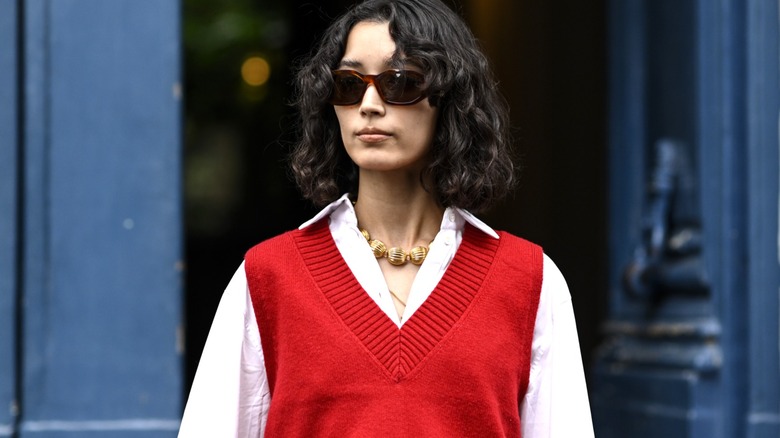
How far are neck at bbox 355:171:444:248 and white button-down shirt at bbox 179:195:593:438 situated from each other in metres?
0.04

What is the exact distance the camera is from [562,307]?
2.38 metres

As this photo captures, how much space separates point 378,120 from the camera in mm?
2266

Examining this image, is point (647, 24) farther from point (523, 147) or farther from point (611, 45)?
point (523, 147)

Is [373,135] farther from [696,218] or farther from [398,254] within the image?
[696,218]

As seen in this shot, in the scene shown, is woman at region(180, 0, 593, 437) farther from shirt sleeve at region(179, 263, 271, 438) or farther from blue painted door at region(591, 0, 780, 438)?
blue painted door at region(591, 0, 780, 438)

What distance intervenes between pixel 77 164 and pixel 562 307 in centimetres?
196

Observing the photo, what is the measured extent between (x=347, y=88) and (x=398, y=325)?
0.49 meters

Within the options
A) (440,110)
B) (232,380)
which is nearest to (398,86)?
(440,110)

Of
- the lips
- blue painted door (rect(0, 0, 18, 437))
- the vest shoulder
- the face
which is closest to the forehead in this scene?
the face

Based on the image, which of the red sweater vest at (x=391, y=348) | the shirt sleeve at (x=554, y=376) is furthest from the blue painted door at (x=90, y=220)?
the shirt sleeve at (x=554, y=376)

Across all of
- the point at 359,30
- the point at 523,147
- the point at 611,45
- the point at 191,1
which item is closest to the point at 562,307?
the point at 359,30

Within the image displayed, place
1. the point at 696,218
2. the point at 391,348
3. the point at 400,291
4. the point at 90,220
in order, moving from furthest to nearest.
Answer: the point at 696,218
the point at 90,220
the point at 400,291
the point at 391,348

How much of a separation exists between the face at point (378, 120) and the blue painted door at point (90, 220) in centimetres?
156

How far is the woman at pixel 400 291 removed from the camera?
222cm
